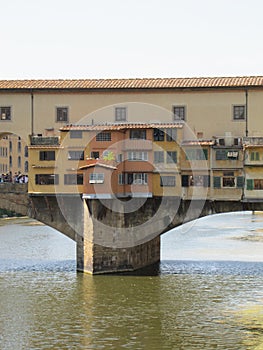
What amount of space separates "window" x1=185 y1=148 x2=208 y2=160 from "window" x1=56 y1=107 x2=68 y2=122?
8126 mm

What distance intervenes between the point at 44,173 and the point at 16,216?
53966 mm

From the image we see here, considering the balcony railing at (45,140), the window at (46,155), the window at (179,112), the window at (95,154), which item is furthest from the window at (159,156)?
the window at (46,155)

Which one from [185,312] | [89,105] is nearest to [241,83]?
[89,105]

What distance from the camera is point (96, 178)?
46.3 m

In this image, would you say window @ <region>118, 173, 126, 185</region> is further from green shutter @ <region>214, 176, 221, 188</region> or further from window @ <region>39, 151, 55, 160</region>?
green shutter @ <region>214, 176, 221, 188</region>

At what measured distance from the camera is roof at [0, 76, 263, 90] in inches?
1898

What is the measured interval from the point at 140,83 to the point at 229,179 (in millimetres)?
8080

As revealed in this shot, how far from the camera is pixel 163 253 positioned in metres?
57.2

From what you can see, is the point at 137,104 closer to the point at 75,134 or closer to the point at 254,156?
the point at 75,134

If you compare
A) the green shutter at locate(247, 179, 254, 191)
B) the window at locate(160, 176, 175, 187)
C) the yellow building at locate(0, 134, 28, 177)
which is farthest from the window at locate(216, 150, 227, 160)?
the yellow building at locate(0, 134, 28, 177)

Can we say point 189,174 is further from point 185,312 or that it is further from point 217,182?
point 185,312

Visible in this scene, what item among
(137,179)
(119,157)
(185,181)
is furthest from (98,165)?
(185,181)

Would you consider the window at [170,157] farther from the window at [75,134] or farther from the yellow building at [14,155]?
the yellow building at [14,155]

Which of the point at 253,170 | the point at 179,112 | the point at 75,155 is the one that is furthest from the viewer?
the point at 179,112
